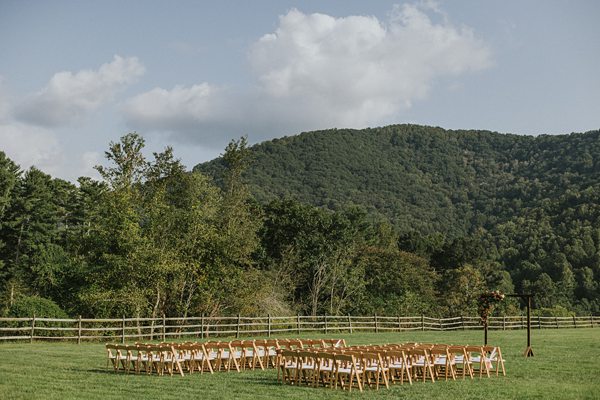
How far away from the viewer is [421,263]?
61.9 metres

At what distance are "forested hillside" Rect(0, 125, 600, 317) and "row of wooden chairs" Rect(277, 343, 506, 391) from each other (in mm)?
16787

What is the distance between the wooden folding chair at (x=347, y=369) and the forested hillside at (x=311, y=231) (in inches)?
700

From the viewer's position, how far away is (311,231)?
51625 mm

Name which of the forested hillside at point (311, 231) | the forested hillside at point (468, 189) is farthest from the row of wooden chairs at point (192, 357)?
the forested hillside at point (468, 189)

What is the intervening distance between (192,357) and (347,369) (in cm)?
392

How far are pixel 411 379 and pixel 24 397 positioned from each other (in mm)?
7750

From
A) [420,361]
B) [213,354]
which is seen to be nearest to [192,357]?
[213,354]

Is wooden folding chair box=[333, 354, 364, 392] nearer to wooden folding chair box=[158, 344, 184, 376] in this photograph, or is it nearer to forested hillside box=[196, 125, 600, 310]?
wooden folding chair box=[158, 344, 184, 376]

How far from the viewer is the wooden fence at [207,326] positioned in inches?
1069

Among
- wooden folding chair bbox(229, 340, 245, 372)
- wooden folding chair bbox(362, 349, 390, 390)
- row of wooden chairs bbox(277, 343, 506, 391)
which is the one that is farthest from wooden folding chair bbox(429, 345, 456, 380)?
wooden folding chair bbox(229, 340, 245, 372)

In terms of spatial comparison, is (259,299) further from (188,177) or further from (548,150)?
(548,150)

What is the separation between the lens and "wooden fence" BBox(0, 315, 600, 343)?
89.0 ft

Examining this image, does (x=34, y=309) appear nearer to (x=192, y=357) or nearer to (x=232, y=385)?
(x=192, y=357)

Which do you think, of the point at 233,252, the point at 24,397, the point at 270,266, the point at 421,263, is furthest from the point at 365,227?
the point at 24,397
